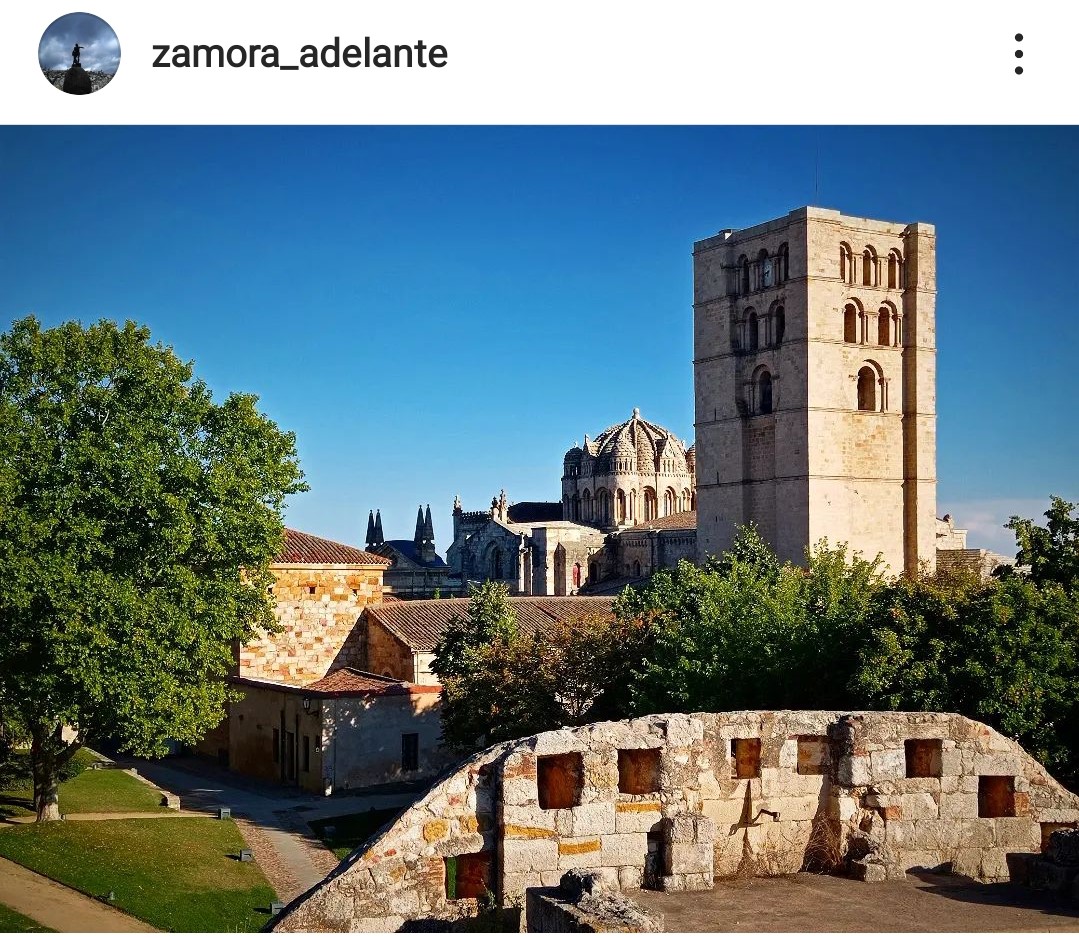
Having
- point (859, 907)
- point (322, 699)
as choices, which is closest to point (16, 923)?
point (859, 907)

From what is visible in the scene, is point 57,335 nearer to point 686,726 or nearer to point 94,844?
point 94,844

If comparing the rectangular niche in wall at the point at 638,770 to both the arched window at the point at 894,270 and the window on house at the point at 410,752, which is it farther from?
the arched window at the point at 894,270

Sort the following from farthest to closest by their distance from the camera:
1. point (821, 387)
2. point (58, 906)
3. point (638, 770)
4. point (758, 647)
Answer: point (821, 387) < point (758, 647) < point (58, 906) < point (638, 770)

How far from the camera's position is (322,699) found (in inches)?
1266

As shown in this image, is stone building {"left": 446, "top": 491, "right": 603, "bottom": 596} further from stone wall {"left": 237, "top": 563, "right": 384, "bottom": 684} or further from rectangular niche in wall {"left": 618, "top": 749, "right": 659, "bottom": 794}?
rectangular niche in wall {"left": 618, "top": 749, "right": 659, "bottom": 794}

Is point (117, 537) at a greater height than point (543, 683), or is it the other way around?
point (117, 537)

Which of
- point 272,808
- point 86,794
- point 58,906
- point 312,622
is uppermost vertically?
point 312,622

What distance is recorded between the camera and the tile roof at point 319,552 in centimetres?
3847

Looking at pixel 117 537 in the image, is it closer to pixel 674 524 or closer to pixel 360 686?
pixel 360 686

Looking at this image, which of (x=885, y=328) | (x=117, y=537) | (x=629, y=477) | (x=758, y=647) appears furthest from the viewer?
(x=629, y=477)

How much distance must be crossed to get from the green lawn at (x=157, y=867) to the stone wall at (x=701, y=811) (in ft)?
28.7

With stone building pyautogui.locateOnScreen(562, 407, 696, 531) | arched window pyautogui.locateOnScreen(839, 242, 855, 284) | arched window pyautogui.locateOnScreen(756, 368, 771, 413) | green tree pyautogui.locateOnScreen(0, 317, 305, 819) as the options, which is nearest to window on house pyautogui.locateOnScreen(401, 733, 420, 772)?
green tree pyautogui.locateOnScreen(0, 317, 305, 819)

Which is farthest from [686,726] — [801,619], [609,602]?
[609,602]

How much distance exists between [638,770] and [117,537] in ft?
48.4
